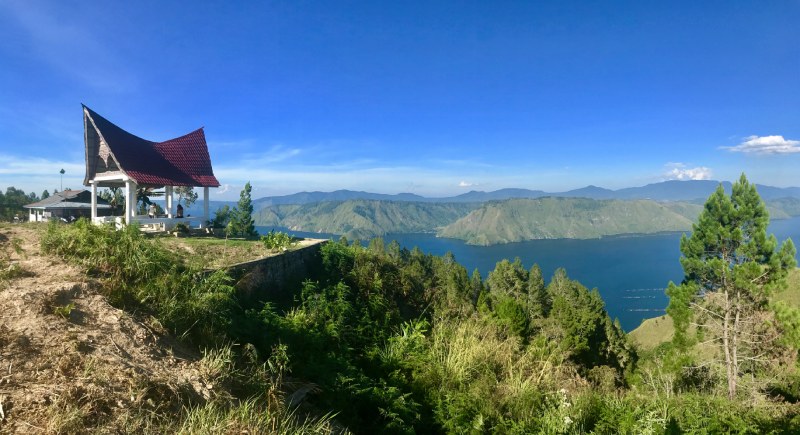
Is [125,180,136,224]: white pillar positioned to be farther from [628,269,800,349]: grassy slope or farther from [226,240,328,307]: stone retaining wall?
[628,269,800,349]: grassy slope

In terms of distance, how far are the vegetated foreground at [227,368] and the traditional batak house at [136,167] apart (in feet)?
18.9

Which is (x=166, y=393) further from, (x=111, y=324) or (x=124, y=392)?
(x=111, y=324)

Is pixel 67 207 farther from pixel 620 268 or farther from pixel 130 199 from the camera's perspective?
pixel 620 268

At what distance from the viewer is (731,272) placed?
1315cm

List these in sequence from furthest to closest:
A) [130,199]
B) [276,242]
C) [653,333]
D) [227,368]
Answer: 1. [653,333]
2. [130,199]
3. [276,242]
4. [227,368]

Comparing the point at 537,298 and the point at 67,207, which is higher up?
the point at 67,207

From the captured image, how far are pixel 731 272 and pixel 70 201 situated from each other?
26896 mm

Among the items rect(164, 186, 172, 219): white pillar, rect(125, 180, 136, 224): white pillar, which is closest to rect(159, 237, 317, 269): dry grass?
rect(125, 180, 136, 224): white pillar

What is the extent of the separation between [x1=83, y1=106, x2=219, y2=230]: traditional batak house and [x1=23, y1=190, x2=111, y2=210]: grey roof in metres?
2.76

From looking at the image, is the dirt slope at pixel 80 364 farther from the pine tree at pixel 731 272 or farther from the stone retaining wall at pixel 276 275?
the pine tree at pixel 731 272

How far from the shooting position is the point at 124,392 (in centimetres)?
348

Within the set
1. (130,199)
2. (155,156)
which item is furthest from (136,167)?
(155,156)

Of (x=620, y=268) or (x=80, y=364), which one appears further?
(x=620, y=268)

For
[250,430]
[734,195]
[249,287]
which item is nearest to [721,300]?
[734,195]
